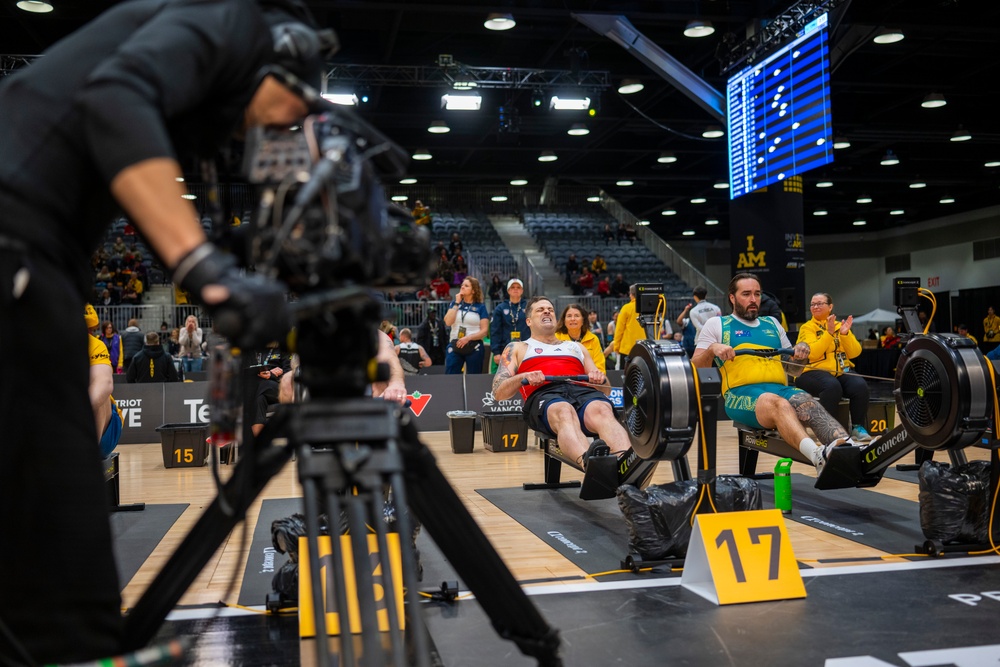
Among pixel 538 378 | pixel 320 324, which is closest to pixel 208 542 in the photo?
pixel 320 324

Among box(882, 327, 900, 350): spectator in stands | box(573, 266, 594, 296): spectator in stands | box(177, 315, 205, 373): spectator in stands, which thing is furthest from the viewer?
box(882, 327, 900, 350): spectator in stands

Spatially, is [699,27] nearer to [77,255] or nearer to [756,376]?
[756,376]

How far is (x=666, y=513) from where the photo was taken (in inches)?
142

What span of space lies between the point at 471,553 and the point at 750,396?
158 inches

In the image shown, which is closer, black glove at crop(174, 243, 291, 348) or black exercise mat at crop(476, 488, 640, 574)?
black glove at crop(174, 243, 291, 348)

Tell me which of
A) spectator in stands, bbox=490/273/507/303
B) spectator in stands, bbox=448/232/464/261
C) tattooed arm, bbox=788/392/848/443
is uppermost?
spectator in stands, bbox=448/232/464/261

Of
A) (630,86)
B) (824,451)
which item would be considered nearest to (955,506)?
(824,451)

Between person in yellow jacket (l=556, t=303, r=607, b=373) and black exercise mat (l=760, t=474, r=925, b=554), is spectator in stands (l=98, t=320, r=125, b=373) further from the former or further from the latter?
black exercise mat (l=760, t=474, r=925, b=554)

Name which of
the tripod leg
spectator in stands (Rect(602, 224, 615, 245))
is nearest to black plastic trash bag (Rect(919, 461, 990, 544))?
the tripod leg

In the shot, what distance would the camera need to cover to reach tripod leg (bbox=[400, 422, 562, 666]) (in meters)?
1.38

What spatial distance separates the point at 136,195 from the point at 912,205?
87.6 feet

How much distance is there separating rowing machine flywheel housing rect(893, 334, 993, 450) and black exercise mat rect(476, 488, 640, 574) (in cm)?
153

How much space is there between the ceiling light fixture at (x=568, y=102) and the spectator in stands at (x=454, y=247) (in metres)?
5.92

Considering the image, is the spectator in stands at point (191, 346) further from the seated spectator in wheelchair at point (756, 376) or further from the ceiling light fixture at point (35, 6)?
the seated spectator in wheelchair at point (756, 376)
